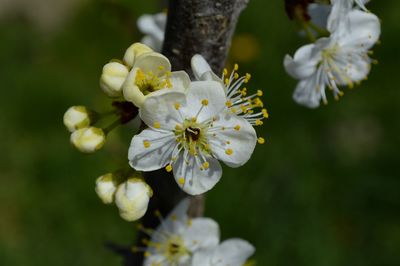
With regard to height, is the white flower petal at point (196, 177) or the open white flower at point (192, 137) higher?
the open white flower at point (192, 137)

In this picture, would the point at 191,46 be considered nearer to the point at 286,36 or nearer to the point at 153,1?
→ the point at 286,36

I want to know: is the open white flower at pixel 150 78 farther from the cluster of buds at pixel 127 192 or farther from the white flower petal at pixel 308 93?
the white flower petal at pixel 308 93

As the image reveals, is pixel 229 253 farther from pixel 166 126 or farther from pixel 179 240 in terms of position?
pixel 166 126

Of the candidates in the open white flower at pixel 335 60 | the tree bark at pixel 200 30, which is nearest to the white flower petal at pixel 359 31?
the open white flower at pixel 335 60

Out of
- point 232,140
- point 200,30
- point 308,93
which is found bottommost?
point 308,93

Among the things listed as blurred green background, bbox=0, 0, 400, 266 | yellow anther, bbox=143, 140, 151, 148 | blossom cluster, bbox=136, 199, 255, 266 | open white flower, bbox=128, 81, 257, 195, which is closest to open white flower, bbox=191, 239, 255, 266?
blossom cluster, bbox=136, 199, 255, 266

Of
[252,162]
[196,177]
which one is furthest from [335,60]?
[252,162]
